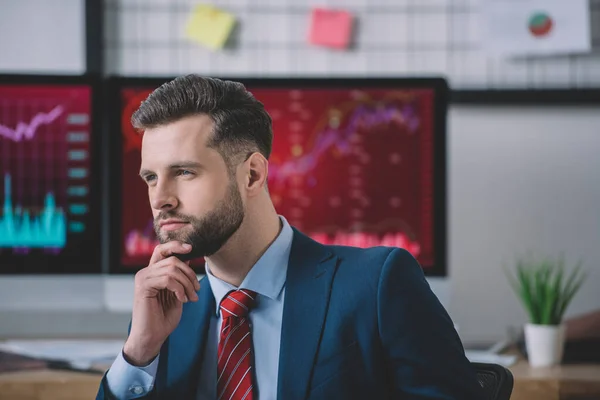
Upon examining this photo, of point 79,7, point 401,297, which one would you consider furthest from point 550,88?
point 79,7

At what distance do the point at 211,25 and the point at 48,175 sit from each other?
0.58m

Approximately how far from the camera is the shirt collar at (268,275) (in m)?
1.09

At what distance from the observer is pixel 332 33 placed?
6.37 ft

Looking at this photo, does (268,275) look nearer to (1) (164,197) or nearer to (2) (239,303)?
(2) (239,303)

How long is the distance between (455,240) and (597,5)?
0.70 m

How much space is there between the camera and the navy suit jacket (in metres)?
0.98

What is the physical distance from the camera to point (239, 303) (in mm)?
1080

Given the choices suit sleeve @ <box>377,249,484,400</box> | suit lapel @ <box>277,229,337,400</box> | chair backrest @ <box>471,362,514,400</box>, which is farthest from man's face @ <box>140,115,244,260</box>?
chair backrest @ <box>471,362,514,400</box>

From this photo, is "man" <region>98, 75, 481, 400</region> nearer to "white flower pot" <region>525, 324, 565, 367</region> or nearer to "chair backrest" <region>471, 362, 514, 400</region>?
"chair backrest" <region>471, 362, 514, 400</region>

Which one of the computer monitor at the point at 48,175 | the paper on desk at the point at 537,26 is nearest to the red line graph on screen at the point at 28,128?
the computer monitor at the point at 48,175

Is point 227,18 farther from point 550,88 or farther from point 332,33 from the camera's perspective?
point 550,88

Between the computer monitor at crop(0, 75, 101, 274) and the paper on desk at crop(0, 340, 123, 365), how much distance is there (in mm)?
174

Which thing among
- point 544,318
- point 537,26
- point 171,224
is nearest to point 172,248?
point 171,224

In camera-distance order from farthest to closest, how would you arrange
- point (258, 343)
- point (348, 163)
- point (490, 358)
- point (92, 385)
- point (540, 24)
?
point (540, 24)
point (348, 163)
point (490, 358)
point (92, 385)
point (258, 343)
